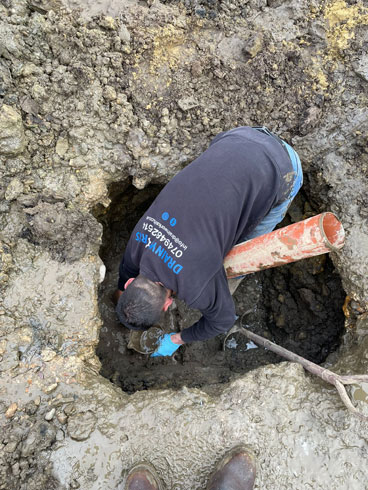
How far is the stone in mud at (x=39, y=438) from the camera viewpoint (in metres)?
1.61

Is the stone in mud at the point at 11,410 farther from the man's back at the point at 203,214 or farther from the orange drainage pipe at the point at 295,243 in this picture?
the orange drainage pipe at the point at 295,243

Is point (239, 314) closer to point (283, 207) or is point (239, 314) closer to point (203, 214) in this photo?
point (283, 207)

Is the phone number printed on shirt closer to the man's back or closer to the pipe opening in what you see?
the man's back

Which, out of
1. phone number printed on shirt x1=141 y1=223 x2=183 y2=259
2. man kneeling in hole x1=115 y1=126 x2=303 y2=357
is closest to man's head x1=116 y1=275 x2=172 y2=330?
man kneeling in hole x1=115 y1=126 x2=303 y2=357

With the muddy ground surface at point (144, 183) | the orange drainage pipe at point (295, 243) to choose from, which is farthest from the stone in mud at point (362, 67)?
the orange drainage pipe at point (295, 243)

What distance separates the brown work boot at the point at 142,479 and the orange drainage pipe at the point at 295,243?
3.56 feet

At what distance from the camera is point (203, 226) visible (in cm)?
156

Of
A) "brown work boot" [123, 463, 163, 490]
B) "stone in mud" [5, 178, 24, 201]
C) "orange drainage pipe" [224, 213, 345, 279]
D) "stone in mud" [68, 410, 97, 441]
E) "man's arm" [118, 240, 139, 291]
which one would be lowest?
"stone in mud" [68, 410, 97, 441]

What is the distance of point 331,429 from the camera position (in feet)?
5.42

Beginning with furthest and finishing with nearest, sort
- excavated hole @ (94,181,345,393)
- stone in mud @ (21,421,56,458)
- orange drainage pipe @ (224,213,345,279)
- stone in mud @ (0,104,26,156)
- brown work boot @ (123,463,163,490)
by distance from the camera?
excavated hole @ (94,181,345,393), stone in mud @ (0,104,26,156), stone in mud @ (21,421,56,458), brown work boot @ (123,463,163,490), orange drainage pipe @ (224,213,345,279)

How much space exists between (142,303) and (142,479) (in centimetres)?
81

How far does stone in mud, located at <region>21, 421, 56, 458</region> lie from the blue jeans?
150 cm

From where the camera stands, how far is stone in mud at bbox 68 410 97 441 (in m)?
1.64

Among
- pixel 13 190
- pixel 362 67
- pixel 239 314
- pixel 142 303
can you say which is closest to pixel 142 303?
pixel 142 303
